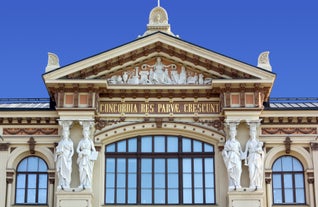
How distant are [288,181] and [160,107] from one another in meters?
7.32

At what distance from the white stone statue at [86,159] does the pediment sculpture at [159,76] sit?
11.1 ft

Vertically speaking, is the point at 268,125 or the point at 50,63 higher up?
the point at 50,63

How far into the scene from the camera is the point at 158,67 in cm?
4091

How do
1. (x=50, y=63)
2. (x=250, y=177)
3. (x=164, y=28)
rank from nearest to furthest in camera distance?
1. (x=250, y=177)
2. (x=50, y=63)
3. (x=164, y=28)

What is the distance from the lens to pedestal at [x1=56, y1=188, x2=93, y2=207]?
37.9 m

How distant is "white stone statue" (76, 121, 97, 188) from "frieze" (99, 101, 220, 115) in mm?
2059

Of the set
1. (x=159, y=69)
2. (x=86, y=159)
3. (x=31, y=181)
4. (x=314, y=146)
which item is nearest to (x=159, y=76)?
(x=159, y=69)

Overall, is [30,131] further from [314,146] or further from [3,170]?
[314,146]

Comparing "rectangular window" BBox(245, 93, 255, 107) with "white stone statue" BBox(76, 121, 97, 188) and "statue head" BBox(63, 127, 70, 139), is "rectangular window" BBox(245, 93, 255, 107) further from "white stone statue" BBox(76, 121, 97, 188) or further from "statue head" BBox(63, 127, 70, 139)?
"statue head" BBox(63, 127, 70, 139)

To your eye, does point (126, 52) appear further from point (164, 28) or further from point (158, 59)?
point (164, 28)

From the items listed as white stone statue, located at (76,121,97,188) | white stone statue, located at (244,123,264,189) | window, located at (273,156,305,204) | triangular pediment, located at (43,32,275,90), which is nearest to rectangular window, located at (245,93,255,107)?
triangular pediment, located at (43,32,275,90)

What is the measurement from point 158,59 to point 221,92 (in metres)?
3.71

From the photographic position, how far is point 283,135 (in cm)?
4034

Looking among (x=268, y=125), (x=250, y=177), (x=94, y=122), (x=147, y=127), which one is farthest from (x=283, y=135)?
(x=94, y=122)
